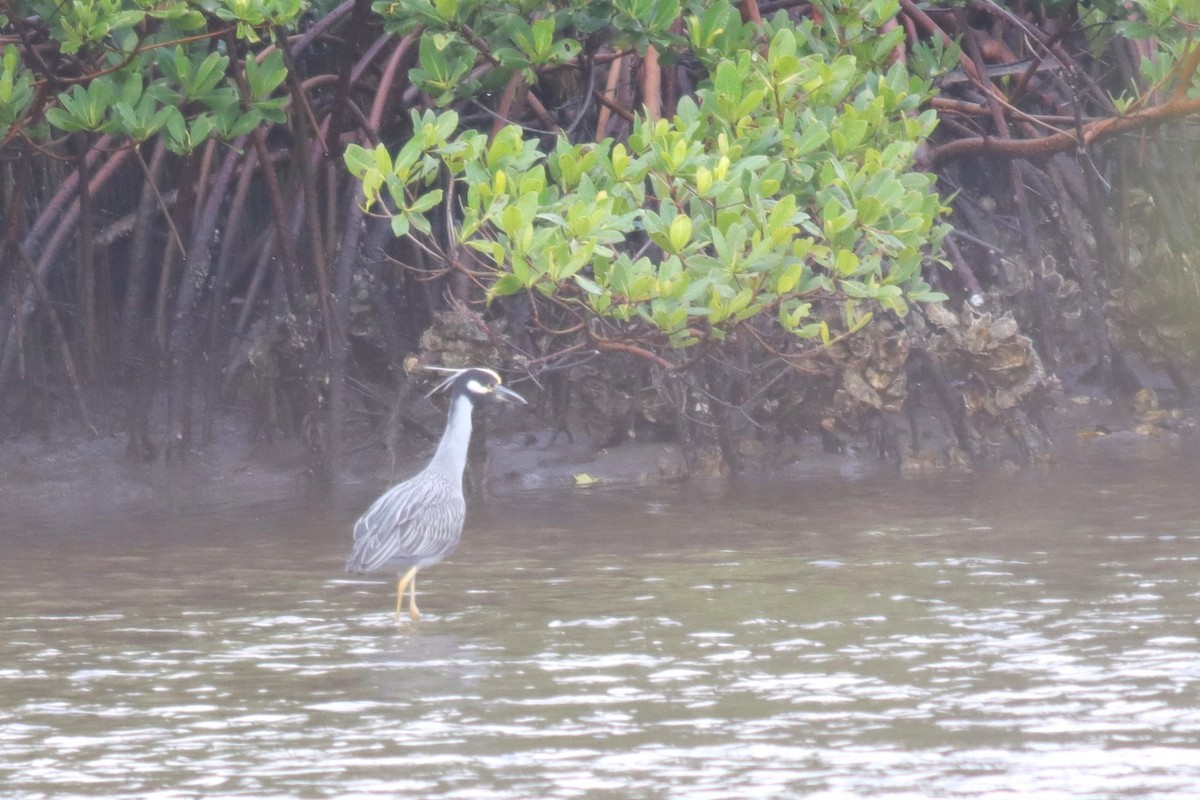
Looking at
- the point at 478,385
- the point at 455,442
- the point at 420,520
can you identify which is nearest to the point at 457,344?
the point at 478,385

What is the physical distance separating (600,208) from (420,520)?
111 centimetres

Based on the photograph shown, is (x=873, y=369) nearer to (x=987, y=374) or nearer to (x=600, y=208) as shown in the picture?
(x=987, y=374)

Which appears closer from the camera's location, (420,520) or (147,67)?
(420,520)

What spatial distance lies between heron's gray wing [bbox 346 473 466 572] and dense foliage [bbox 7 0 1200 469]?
2.30ft

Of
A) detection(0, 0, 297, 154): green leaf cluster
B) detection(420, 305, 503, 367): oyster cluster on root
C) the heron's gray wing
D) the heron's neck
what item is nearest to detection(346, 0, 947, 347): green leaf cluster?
the heron's neck

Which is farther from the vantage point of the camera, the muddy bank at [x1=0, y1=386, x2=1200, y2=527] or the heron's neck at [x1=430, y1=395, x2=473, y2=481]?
the muddy bank at [x1=0, y1=386, x2=1200, y2=527]

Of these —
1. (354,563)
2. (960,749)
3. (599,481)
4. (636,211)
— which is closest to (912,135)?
(636,211)

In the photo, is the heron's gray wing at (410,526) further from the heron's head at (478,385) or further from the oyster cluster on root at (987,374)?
the oyster cluster on root at (987,374)

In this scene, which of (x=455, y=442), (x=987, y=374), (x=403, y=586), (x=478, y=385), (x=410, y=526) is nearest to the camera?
(x=403, y=586)

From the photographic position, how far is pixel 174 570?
19.6ft

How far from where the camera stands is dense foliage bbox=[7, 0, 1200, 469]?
5.92 meters

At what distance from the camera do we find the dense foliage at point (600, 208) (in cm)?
592

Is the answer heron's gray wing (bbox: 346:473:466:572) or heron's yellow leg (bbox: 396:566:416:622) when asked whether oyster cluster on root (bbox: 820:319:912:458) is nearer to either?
heron's gray wing (bbox: 346:473:466:572)

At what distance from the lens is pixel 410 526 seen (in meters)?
5.63
